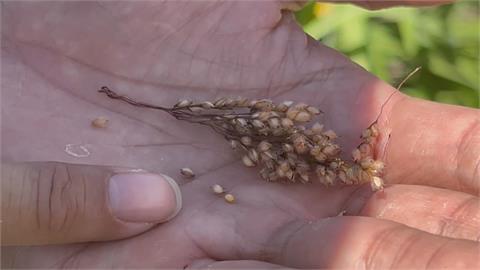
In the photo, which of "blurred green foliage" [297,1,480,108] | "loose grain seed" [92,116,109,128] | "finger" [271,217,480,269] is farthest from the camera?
"blurred green foliage" [297,1,480,108]

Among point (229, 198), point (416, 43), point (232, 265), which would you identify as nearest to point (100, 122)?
point (229, 198)

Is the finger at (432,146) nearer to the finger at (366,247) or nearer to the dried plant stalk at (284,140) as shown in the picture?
the dried plant stalk at (284,140)

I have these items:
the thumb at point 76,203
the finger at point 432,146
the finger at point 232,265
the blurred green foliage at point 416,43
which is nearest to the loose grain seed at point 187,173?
the thumb at point 76,203

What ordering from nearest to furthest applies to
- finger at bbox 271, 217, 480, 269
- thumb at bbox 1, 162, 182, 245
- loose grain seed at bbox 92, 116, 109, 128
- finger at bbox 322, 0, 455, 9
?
finger at bbox 271, 217, 480, 269 → thumb at bbox 1, 162, 182, 245 → loose grain seed at bbox 92, 116, 109, 128 → finger at bbox 322, 0, 455, 9

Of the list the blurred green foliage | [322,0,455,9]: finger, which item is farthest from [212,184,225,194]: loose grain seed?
the blurred green foliage

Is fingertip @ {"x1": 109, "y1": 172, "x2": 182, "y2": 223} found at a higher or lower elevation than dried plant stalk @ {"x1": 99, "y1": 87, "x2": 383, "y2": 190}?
lower

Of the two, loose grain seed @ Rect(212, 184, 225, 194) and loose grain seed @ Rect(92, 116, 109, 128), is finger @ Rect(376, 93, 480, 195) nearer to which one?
loose grain seed @ Rect(212, 184, 225, 194)

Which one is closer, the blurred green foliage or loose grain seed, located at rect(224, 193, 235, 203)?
loose grain seed, located at rect(224, 193, 235, 203)
